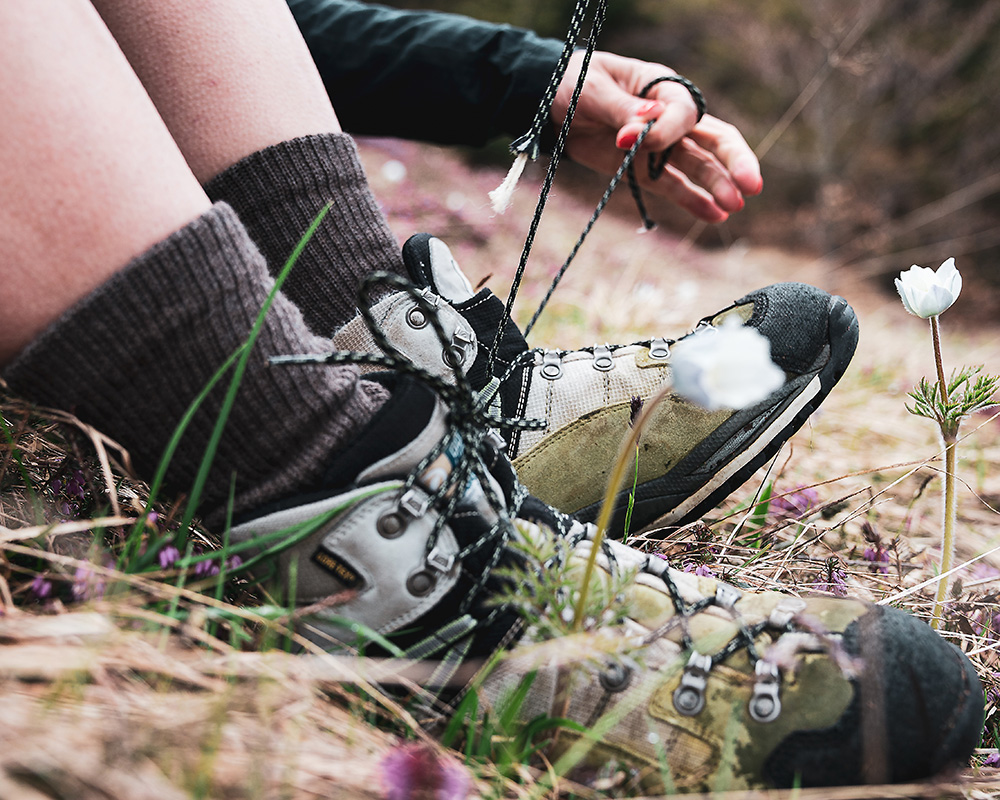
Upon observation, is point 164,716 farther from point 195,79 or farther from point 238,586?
point 195,79

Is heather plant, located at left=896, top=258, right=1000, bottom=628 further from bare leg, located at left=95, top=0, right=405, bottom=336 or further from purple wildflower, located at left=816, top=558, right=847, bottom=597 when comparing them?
bare leg, located at left=95, top=0, right=405, bottom=336

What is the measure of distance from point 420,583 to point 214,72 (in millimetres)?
815

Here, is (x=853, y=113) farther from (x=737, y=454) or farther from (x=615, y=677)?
(x=615, y=677)

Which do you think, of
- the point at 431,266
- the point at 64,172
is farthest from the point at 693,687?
the point at 64,172

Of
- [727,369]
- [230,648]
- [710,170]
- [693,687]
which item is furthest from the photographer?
[710,170]

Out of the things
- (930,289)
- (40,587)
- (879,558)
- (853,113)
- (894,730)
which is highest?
(853,113)

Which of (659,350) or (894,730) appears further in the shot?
(659,350)

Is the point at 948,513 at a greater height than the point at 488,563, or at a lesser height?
greater

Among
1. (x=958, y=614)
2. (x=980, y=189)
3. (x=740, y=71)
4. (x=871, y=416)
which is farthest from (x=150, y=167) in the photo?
→ (x=740, y=71)

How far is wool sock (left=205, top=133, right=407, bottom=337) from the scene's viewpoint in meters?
1.10

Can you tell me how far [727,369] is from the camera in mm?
588

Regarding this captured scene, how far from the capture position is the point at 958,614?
1.13 m

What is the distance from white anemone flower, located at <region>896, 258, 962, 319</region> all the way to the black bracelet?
2.15 ft

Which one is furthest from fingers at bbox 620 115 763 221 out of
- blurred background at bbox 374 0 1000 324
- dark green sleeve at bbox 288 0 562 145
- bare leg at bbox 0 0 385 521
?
blurred background at bbox 374 0 1000 324
